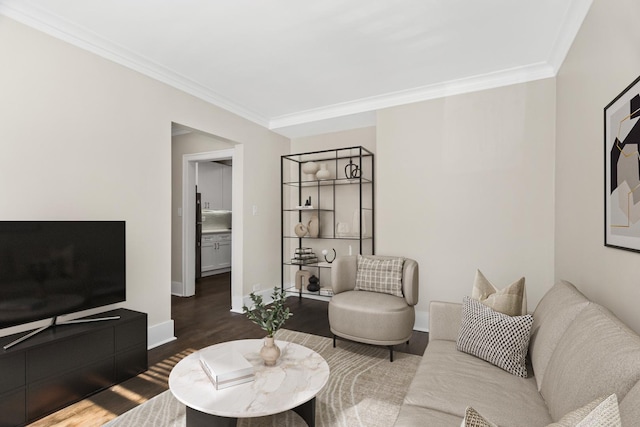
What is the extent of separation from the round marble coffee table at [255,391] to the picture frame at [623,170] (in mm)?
1644

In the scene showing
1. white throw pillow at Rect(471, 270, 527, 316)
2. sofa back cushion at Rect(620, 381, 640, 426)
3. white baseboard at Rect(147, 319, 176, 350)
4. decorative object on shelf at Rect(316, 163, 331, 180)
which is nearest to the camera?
sofa back cushion at Rect(620, 381, 640, 426)

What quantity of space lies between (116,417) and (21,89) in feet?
7.34

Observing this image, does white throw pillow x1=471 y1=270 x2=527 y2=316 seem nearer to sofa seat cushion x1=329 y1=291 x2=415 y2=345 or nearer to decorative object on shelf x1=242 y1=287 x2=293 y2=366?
sofa seat cushion x1=329 y1=291 x2=415 y2=345

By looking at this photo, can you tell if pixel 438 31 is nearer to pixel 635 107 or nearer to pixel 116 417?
pixel 635 107

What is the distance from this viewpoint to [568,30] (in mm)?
2338

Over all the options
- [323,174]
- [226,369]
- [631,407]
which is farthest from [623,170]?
[323,174]

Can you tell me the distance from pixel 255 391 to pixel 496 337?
130cm

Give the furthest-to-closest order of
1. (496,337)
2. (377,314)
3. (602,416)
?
1. (377,314)
2. (496,337)
3. (602,416)

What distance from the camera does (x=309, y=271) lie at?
485 cm

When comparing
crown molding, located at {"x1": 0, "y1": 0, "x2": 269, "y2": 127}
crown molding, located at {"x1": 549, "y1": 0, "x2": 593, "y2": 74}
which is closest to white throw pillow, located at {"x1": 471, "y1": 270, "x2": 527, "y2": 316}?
crown molding, located at {"x1": 549, "y1": 0, "x2": 593, "y2": 74}

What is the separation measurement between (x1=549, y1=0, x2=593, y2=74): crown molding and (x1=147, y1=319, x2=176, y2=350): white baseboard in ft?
13.5

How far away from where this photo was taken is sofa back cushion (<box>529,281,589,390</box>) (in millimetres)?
1485

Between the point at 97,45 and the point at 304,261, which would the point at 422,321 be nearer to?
the point at 304,261

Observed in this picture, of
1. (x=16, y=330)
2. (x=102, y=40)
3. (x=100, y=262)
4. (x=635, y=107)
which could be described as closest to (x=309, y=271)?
(x=100, y=262)
